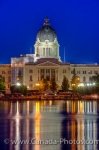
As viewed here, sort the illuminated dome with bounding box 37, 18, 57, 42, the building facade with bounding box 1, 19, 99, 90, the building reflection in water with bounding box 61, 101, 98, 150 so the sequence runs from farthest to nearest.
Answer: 1. the illuminated dome with bounding box 37, 18, 57, 42
2. the building facade with bounding box 1, 19, 99, 90
3. the building reflection in water with bounding box 61, 101, 98, 150

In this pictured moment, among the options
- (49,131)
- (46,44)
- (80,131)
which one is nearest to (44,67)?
(46,44)

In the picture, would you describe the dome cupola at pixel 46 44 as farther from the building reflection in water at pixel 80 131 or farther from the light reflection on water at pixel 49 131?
the building reflection in water at pixel 80 131

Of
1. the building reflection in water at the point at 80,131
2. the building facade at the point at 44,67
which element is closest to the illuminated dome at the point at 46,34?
the building facade at the point at 44,67

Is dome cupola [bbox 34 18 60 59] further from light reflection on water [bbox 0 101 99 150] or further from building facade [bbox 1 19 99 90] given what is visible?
light reflection on water [bbox 0 101 99 150]

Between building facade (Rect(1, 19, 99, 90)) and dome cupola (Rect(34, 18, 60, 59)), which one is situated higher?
dome cupola (Rect(34, 18, 60, 59))

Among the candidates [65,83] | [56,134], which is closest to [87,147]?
[56,134]

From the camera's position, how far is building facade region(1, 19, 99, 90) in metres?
157

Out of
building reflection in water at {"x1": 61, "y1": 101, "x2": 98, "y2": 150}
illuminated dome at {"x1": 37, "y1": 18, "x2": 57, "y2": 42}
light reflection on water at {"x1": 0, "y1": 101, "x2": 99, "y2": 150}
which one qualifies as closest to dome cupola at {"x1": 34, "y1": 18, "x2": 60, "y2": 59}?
illuminated dome at {"x1": 37, "y1": 18, "x2": 57, "y2": 42}

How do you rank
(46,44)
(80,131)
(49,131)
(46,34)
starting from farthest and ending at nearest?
(46,34)
(46,44)
(49,131)
(80,131)

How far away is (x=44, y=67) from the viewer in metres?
157

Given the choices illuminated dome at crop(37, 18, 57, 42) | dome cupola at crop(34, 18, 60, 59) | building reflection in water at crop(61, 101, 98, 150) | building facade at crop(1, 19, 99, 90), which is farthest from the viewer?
illuminated dome at crop(37, 18, 57, 42)

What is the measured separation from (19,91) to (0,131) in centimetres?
8874

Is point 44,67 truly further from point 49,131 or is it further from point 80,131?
Answer: point 80,131

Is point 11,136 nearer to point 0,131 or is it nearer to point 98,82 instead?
point 0,131
